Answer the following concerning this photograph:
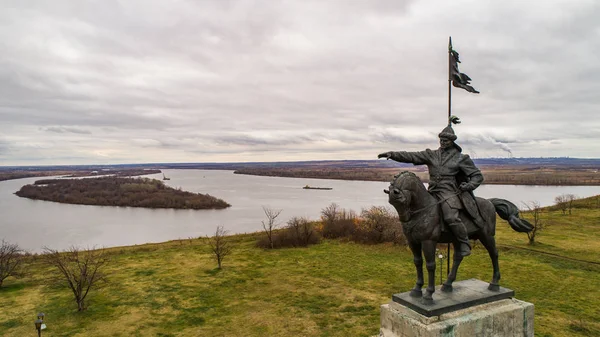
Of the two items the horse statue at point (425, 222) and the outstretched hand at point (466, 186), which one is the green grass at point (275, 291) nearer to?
the horse statue at point (425, 222)

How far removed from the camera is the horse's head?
5520 mm

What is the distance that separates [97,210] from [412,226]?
183 feet

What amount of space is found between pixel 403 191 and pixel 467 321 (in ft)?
7.83

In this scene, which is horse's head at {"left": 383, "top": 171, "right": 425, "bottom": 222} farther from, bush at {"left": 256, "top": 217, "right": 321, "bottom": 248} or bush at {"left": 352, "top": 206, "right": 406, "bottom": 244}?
bush at {"left": 256, "top": 217, "right": 321, "bottom": 248}

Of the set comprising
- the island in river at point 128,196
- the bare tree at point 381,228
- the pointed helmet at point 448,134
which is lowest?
the island in river at point 128,196

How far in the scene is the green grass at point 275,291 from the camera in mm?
10180

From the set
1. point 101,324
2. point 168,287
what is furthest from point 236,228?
point 101,324

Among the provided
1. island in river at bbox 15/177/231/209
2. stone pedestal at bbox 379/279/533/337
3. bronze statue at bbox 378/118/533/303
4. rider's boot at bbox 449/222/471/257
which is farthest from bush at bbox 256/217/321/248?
island in river at bbox 15/177/231/209

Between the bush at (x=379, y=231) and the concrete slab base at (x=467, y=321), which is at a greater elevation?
the concrete slab base at (x=467, y=321)

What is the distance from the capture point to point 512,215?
21.6 ft

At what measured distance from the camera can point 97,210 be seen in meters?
51.7

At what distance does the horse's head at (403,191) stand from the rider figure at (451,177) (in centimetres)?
51

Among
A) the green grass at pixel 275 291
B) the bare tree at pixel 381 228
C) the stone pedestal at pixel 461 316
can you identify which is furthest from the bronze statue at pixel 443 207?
the bare tree at pixel 381 228

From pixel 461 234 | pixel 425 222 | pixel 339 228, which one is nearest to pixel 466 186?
pixel 461 234
